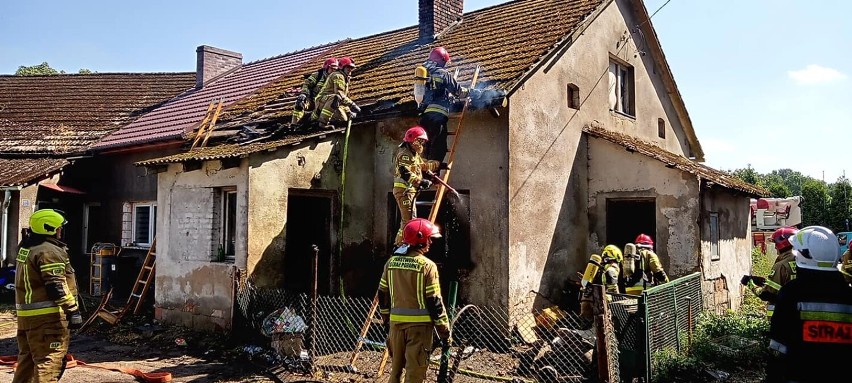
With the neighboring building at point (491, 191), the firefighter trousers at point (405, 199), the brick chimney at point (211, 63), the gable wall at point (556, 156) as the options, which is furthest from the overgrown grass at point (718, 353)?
the brick chimney at point (211, 63)

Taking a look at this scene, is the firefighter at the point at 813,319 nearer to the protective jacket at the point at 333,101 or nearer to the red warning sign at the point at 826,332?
the red warning sign at the point at 826,332

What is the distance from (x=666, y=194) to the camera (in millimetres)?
10242

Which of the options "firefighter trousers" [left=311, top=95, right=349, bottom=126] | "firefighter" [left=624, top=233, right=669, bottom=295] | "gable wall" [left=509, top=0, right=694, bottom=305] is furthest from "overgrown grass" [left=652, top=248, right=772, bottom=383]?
"firefighter trousers" [left=311, top=95, right=349, bottom=126]

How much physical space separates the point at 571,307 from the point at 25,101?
17.7m

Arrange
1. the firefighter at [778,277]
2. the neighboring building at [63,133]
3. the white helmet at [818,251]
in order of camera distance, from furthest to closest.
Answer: the neighboring building at [63,133], the firefighter at [778,277], the white helmet at [818,251]

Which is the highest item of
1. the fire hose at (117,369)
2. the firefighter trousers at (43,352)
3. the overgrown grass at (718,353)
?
the firefighter trousers at (43,352)

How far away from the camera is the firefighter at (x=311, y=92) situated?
10602 mm

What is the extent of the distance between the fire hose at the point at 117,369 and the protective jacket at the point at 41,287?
1363 mm

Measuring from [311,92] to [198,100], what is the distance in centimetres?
662

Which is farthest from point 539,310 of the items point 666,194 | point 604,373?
point 604,373

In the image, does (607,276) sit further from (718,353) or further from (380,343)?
(380,343)

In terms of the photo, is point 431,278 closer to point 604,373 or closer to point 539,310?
point 604,373

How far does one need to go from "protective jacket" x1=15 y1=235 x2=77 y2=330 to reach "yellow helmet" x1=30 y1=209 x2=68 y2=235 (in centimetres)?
12

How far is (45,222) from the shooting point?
595cm
